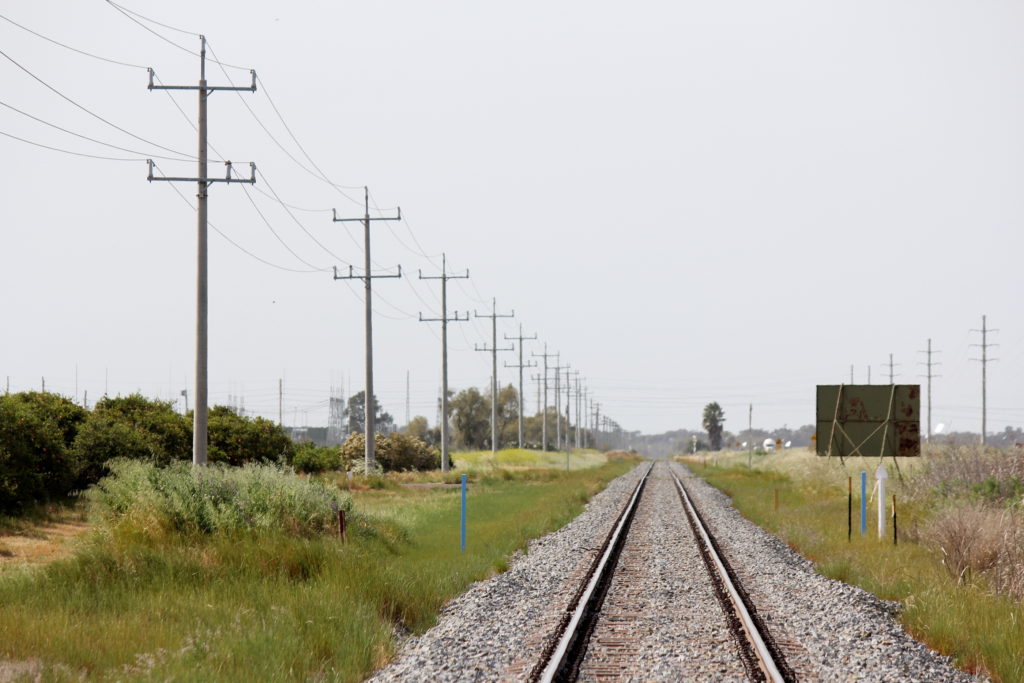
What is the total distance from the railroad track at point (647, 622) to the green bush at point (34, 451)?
1393cm

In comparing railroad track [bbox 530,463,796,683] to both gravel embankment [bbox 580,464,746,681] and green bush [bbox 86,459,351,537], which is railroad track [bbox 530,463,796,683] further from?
green bush [bbox 86,459,351,537]

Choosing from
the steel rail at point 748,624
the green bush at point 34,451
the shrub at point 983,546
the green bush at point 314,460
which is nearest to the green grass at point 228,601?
the steel rail at point 748,624

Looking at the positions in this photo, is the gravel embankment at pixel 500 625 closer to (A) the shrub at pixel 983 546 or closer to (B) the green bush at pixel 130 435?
(A) the shrub at pixel 983 546

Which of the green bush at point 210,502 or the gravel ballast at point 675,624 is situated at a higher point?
the green bush at point 210,502

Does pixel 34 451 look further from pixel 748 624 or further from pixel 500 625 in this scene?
pixel 748 624

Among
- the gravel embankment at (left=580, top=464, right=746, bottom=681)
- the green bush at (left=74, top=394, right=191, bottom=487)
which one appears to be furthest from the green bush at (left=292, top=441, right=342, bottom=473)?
the gravel embankment at (left=580, top=464, right=746, bottom=681)

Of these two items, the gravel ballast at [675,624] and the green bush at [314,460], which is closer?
the gravel ballast at [675,624]

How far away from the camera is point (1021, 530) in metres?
15.2

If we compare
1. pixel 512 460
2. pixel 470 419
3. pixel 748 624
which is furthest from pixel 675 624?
pixel 470 419

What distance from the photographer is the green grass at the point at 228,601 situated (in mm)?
9711

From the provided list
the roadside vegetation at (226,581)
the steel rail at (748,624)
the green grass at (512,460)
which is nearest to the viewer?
the steel rail at (748,624)

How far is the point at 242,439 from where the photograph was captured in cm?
3897

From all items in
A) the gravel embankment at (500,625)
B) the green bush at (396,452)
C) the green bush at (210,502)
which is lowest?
the green bush at (396,452)

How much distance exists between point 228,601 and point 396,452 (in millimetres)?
45760
